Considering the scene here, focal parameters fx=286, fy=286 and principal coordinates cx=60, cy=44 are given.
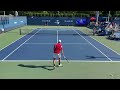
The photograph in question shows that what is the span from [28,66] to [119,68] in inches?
190

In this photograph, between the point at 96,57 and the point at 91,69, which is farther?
the point at 96,57
